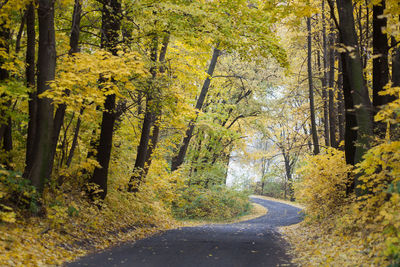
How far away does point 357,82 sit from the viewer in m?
8.66

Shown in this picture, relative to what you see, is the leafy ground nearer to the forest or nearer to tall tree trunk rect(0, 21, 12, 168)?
the forest

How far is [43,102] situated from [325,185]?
900cm

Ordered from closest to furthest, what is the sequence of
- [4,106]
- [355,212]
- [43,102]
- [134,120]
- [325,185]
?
[355,212] < [4,106] < [43,102] < [325,185] < [134,120]

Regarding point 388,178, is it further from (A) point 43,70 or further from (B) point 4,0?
(B) point 4,0

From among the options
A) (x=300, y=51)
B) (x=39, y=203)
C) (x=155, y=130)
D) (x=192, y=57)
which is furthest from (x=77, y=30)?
(x=300, y=51)

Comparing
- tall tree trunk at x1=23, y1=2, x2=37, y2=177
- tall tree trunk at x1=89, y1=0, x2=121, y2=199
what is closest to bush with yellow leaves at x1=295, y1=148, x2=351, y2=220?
tall tree trunk at x1=89, y1=0, x2=121, y2=199

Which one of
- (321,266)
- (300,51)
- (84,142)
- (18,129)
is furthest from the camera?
(300,51)

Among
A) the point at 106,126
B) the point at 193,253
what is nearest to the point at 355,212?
the point at 193,253

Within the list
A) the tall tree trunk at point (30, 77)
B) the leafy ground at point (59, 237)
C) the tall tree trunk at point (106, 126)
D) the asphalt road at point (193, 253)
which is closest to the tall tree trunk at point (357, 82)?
the asphalt road at point (193, 253)

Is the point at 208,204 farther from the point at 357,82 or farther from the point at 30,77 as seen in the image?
the point at 357,82

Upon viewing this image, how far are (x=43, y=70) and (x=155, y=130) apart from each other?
29.8 ft

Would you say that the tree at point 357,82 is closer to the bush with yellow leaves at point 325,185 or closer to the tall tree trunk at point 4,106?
the bush with yellow leaves at point 325,185

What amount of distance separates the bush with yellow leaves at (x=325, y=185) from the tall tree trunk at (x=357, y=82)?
8.20 ft

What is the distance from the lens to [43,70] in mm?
8828
